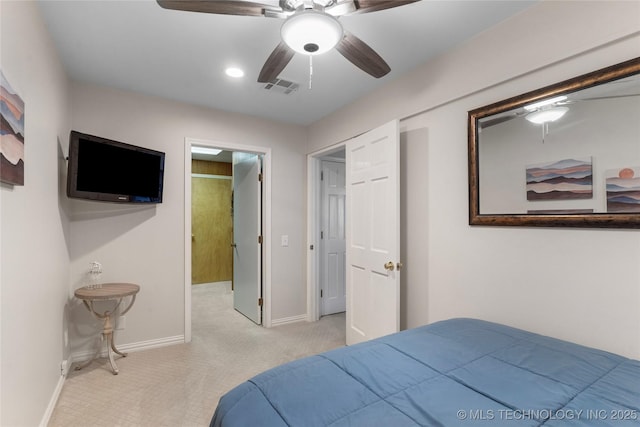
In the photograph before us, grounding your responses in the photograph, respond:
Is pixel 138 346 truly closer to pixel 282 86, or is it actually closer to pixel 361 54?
pixel 282 86

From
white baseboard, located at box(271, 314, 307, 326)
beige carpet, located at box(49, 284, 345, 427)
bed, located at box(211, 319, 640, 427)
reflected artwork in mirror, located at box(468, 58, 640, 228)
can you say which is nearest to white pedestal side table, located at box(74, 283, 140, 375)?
beige carpet, located at box(49, 284, 345, 427)

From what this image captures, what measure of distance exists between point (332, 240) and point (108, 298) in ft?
8.50

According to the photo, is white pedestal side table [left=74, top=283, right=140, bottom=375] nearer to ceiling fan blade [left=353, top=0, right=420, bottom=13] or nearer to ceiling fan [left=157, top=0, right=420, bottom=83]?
ceiling fan [left=157, top=0, right=420, bottom=83]

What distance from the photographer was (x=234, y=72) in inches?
100

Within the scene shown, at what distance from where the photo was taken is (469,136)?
2066 millimetres

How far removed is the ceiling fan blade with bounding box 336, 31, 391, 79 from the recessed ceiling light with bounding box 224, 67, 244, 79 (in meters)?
1.17

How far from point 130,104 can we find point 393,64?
2.51 m

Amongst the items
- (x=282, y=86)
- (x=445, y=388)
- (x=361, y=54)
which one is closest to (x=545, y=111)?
(x=361, y=54)

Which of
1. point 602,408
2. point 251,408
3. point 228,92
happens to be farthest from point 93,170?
point 602,408

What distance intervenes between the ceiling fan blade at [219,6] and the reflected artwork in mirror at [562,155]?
1.51 metres

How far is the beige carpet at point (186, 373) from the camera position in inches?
78.0

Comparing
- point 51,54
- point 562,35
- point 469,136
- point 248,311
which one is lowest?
point 248,311

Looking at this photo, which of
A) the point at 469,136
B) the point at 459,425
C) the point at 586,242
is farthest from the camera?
the point at 469,136

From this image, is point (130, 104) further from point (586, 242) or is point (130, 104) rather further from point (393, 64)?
point (586, 242)
